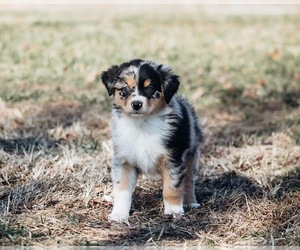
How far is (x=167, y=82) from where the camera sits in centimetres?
509

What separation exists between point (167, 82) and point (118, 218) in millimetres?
1116

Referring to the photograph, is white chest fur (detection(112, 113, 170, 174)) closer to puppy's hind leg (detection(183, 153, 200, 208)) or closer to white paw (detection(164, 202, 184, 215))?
white paw (detection(164, 202, 184, 215))

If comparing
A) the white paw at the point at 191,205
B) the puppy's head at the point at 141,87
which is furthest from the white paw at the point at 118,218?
the puppy's head at the point at 141,87

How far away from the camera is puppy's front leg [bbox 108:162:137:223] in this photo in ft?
16.5

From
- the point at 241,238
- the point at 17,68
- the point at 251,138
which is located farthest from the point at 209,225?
the point at 17,68

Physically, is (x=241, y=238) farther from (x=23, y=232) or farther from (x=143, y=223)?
(x=23, y=232)

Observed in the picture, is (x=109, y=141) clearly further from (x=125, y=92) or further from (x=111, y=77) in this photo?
(x=125, y=92)

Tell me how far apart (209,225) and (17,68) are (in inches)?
256

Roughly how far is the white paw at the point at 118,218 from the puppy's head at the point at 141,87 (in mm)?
770

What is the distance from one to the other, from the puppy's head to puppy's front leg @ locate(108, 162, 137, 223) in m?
0.47

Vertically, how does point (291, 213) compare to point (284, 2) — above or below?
below

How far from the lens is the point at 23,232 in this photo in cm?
446

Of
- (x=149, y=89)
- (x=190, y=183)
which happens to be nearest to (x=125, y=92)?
(x=149, y=89)

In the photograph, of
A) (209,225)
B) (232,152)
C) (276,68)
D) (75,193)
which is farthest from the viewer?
(276,68)
